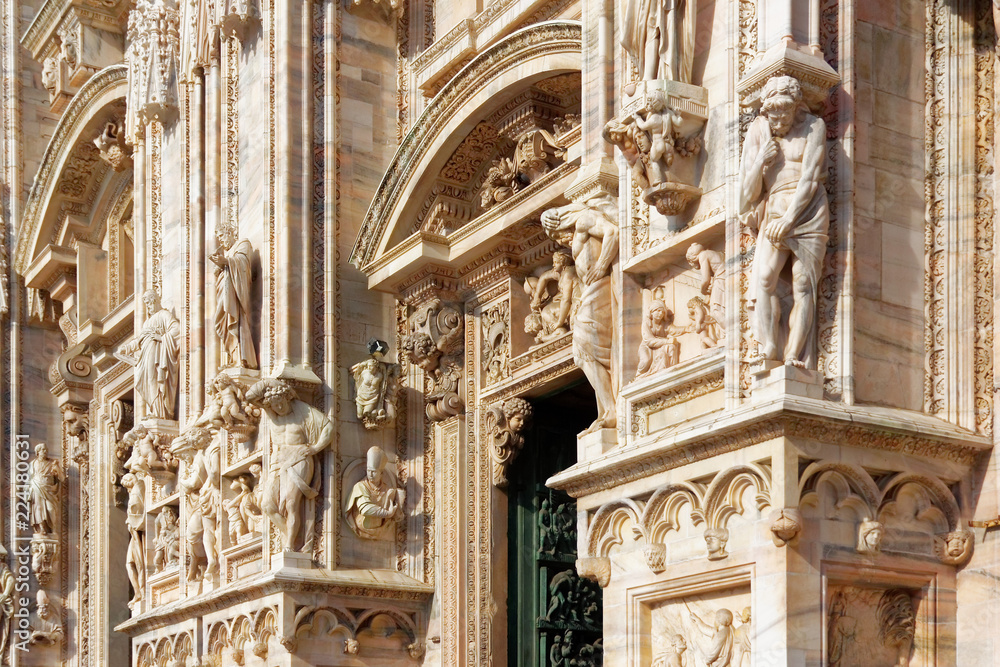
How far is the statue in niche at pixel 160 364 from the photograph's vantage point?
17.4 meters

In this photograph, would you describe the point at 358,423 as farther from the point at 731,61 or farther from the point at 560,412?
the point at 731,61

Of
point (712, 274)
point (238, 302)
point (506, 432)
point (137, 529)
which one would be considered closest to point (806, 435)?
point (712, 274)

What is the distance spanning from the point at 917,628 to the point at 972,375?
1479 millimetres

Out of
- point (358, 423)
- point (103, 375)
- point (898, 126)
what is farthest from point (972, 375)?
point (103, 375)

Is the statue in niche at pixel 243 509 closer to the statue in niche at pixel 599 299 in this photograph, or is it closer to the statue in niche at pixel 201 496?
the statue in niche at pixel 201 496

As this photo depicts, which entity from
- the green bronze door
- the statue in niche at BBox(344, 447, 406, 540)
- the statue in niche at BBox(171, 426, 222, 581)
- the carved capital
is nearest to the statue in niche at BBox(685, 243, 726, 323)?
the carved capital

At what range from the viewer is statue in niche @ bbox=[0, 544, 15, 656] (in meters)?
22.1

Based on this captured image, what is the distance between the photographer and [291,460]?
14.5 m

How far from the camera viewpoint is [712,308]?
998cm

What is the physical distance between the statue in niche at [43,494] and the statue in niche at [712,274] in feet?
46.9

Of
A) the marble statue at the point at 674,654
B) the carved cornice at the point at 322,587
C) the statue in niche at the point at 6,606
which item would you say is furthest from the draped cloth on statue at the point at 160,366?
the marble statue at the point at 674,654

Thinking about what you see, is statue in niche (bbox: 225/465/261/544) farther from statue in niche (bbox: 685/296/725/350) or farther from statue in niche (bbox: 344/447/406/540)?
statue in niche (bbox: 685/296/725/350)

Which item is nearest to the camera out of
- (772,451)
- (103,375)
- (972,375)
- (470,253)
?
(772,451)

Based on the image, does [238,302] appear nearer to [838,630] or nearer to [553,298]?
A: [553,298]
